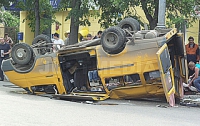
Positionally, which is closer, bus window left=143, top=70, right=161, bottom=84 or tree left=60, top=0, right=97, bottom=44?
bus window left=143, top=70, right=161, bottom=84

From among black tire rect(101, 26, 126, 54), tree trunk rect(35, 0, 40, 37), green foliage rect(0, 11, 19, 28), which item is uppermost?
green foliage rect(0, 11, 19, 28)

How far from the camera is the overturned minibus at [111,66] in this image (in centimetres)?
1059

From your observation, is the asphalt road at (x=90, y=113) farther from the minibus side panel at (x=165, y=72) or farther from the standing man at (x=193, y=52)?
the standing man at (x=193, y=52)

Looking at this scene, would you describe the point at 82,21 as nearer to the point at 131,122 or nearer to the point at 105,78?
the point at 105,78

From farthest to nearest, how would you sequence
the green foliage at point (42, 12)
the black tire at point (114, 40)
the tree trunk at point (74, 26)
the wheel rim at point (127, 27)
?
the green foliage at point (42, 12)
the tree trunk at point (74, 26)
the wheel rim at point (127, 27)
the black tire at point (114, 40)

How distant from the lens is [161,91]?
1084cm

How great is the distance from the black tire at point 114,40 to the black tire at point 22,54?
231 cm

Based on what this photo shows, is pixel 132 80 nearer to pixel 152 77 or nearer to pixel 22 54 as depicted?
pixel 152 77

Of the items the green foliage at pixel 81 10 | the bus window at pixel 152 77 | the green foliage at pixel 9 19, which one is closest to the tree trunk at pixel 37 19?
the green foliage at pixel 81 10

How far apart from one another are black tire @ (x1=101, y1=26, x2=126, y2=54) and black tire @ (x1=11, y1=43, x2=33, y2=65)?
7.58 ft

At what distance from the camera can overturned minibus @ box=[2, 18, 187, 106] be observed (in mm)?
10594

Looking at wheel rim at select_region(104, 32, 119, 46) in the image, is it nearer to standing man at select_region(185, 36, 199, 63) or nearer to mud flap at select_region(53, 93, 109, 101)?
mud flap at select_region(53, 93, 109, 101)

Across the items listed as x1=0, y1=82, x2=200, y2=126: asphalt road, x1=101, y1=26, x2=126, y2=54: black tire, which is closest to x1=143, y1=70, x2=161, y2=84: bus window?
x1=0, y1=82, x2=200, y2=126: asphalt road

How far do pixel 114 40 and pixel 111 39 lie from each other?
94 mm
